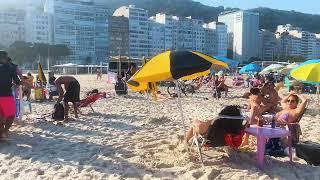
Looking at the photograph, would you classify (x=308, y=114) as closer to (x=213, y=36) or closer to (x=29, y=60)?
(x=29, y=60)

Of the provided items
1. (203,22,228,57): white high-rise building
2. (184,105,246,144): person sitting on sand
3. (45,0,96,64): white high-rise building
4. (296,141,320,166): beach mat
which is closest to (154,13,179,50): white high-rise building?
(203,22,228,57): white high-rise building

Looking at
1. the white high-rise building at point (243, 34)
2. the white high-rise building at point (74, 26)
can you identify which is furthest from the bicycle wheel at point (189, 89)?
the white high-rise building at point (243, 34)

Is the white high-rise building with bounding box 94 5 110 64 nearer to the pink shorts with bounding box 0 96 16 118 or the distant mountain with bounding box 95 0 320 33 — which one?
the distant mountain with bounding box 95 0 320 33

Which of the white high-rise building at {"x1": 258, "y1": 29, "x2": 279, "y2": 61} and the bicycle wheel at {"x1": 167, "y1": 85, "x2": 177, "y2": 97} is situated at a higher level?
the white high-rise building at {"x1": 258, "y1": 29, "x2": 279, "y2": 61}

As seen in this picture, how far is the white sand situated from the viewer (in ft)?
15.2

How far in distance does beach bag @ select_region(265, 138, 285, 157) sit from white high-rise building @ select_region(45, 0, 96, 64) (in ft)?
324

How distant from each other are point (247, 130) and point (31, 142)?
327 cm

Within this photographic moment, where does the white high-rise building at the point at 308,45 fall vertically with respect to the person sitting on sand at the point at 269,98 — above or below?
above

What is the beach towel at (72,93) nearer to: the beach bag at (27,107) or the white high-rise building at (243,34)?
the beach bag at (27,107)

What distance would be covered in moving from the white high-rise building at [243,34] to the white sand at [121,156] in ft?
430

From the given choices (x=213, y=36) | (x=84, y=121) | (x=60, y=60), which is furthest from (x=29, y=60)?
(x=84, y=121)

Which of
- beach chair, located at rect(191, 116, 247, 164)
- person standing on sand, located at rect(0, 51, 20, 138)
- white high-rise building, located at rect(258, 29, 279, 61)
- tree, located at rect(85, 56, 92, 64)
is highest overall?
white high-rise building, located at rect(258, 29, 279, 61)

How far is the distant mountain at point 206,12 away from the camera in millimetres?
168875

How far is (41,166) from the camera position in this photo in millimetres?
5043
